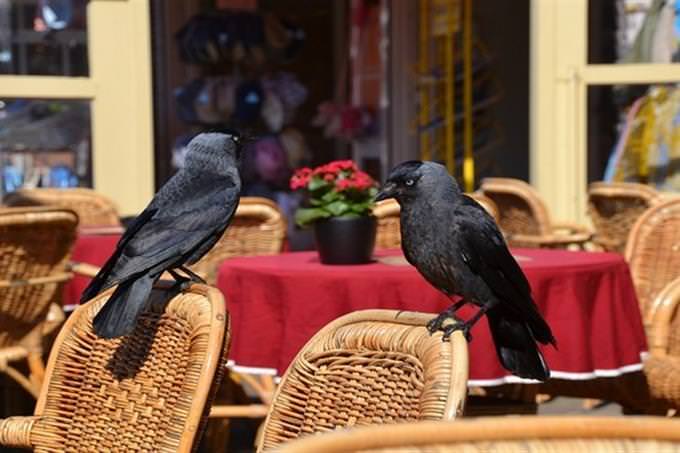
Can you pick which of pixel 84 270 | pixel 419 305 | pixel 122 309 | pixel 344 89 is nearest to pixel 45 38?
pixel 84 270

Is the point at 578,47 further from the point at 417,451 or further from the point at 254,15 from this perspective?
the point at 417,451

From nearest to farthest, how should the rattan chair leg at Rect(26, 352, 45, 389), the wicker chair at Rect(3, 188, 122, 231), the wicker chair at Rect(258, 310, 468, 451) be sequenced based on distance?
the wicker chair at Rect(258, 310, 468, 451), the rattan chair leg at Rect(26, 352, 45, 389), the wicker chair at Rect(3, 188, 122, 231)

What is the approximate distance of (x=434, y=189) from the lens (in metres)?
2.42

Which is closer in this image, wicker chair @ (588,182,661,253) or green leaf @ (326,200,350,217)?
green leaf @ (326,200,350,217)

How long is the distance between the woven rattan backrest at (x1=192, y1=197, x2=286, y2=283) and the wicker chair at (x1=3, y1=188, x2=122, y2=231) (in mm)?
924

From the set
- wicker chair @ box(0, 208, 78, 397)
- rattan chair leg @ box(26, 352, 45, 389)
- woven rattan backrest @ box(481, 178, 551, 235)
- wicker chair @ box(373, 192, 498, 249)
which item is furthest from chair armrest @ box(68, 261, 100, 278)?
woven rattan backrest @ box(481, 178, 551, 235)

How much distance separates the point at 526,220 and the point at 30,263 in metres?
2.30

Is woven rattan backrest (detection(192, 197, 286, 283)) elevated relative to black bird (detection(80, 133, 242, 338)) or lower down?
lower down

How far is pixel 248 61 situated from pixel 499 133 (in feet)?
5.34

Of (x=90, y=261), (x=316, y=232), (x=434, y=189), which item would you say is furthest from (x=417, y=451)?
(x=90, y=261)

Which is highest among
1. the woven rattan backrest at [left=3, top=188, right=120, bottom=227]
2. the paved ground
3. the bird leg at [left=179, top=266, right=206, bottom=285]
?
the bird leg at [left=179, top=266, right=206, bottom=285]

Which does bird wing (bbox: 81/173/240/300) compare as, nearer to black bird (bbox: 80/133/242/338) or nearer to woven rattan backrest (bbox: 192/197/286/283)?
black bird (bbox: 80/133/242/338)

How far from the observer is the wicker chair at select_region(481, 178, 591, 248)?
5.30 m

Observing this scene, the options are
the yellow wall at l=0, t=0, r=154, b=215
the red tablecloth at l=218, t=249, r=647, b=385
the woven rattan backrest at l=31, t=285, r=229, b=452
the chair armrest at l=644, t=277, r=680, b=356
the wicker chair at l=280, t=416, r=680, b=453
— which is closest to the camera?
the wicker chair at l=280, t=416, r=680, b=453
